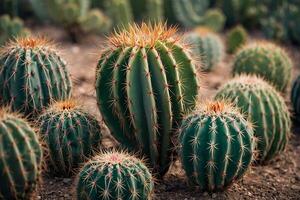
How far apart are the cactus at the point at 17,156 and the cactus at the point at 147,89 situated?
0.81 meters

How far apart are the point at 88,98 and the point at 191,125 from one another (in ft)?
8.88

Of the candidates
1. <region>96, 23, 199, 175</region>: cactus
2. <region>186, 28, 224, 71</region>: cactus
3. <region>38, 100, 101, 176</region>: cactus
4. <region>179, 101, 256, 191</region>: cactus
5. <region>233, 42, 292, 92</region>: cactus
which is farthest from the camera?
<region>186, 28, 224, 71</region>: cactus

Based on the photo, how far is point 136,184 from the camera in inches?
179

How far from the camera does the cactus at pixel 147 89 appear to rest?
16.1 ft

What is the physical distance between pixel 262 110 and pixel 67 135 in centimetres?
178

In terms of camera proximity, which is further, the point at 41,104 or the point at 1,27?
the point at 1,27

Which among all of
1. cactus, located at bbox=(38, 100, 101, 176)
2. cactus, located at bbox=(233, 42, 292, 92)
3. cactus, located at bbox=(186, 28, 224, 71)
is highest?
cactus, located at bbox=(186, 28, 224, 71)

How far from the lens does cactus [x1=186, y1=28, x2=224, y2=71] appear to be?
8.34 metres

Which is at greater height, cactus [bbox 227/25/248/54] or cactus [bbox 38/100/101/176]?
cactus [bbox 227/25/248/54]

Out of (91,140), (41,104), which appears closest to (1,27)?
(41,104)

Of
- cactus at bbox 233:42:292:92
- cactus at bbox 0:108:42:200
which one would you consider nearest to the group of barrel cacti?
cactus at bbox 0:108:42:200

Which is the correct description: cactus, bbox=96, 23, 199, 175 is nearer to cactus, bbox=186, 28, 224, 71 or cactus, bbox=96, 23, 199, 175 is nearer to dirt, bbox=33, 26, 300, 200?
dirt, bbox=33, 26, 300, 200

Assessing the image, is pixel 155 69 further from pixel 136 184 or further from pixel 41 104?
pixel 41 104

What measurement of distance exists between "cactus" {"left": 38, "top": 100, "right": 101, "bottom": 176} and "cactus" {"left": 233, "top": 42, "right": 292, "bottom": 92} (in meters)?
2.59
